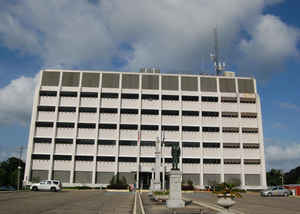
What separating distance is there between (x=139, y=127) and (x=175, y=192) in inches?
1840

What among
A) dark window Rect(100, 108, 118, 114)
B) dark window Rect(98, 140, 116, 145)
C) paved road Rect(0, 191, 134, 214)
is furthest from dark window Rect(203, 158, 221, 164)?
paved road Rect(0, 191, 134, 214)

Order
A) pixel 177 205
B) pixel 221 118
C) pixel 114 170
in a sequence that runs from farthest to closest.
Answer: pixel 221 118 < pixel 114 170 < pixel 177 205

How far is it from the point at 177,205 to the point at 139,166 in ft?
150

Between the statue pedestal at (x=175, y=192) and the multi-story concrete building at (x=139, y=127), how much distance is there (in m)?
44.4

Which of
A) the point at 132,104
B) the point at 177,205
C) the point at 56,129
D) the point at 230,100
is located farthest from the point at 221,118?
the point at 177,205

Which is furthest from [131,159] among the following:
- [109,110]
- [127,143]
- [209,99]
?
[209,99]

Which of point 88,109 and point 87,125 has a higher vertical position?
point 88,109

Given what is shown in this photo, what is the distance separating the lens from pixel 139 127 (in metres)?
64.3

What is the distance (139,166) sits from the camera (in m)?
62.6

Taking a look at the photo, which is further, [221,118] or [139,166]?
[221,118]

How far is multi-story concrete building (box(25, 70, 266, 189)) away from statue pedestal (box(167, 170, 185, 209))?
4442 cm

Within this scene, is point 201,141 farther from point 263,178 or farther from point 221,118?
point 263,178

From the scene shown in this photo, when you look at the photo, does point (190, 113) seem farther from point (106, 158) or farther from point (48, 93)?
point (48, 93)

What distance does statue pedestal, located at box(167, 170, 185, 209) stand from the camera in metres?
17.5
